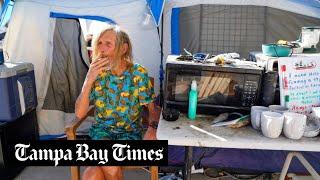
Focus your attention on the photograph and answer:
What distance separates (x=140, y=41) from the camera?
3.07 meters

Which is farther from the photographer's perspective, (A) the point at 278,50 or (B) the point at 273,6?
(B) the point at 273,6

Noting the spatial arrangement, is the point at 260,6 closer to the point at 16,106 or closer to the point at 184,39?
the point at 184,39

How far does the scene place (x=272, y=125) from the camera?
166cm

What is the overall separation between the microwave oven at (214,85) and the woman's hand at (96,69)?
1.46ft

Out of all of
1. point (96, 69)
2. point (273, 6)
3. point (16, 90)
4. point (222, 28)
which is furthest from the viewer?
point (222, 28)

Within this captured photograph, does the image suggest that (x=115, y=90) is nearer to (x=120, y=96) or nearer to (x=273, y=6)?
(x=120, y=96)

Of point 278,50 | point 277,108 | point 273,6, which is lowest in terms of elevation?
point 277,108

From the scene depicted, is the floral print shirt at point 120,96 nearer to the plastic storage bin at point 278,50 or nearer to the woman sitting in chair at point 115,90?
the woman sitting in chair at point 115,90

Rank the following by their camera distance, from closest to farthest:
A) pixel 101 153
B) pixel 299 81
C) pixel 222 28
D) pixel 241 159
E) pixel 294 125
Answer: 1. pixel 294 125
2. pixel 299 81
3. pixel 101 153
4. pixel 241 159
5. pixel 222 28

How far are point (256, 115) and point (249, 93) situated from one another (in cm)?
22

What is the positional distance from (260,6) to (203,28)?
1.93ft

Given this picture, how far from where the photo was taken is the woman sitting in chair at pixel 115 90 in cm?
215

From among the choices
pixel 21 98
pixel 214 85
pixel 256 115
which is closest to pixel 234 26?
pixel 214 85

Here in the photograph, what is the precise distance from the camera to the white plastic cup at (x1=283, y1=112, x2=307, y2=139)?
5.42ft
